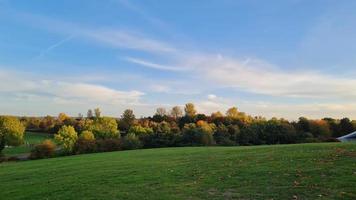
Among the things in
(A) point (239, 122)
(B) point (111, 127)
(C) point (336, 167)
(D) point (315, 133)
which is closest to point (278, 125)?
(D) point (315, 133)

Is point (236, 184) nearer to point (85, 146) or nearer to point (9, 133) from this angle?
point (85, 146)

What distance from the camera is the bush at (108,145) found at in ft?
278

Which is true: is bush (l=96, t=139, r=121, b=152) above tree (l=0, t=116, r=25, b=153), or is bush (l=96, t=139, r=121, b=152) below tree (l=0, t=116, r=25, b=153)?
below

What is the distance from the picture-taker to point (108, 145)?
8556 cm

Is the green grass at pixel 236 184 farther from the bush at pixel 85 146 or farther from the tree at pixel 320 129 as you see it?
the tree at pixel 320 129

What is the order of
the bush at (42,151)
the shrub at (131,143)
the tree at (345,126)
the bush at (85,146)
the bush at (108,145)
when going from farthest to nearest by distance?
the tree at (345,126) → the shrub at (131,143) → the bush at (108,145) → the bush at (85,146) → the bush at (42,151)

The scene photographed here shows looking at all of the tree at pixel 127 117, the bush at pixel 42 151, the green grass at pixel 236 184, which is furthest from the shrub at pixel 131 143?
the green grass at pixel 236 184

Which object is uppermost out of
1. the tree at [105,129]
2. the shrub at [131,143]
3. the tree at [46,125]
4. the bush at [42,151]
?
the tree at [46,125]

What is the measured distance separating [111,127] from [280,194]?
96602mm

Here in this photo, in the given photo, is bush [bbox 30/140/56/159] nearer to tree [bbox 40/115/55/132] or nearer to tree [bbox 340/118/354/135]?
tree [bbox 340/118/354/135]

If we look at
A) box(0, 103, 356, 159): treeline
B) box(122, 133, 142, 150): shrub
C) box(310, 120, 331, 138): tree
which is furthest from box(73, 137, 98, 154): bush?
box(310, 120, 331, 138): tree

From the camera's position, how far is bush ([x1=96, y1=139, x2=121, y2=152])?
278 ft

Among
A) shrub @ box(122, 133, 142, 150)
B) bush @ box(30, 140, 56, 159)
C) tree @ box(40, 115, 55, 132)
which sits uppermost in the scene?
tree @ box(40, 115, 55, 132)

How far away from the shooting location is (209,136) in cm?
8956
